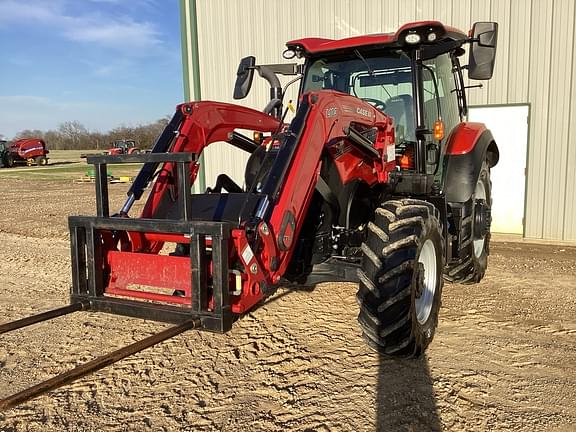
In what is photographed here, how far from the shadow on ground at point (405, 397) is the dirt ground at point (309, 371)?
0.5 inches

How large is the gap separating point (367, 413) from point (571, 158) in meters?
6.94

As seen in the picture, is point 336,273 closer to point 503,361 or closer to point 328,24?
point 503,361

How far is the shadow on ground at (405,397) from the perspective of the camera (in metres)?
3.02

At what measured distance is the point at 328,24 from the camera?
9.98 meters

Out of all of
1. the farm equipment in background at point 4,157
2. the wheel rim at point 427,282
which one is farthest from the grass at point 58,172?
the wheel rim at point 427,282

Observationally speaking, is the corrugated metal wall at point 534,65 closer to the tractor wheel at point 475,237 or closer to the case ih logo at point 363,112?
the tractor wheel at point 475,237

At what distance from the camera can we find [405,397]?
10.9 feet

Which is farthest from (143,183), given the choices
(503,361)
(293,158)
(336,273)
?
(503,361)

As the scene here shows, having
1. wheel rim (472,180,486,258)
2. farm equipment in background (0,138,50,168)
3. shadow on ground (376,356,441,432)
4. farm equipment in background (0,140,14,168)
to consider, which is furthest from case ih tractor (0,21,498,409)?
farm equipment in background (0,138,50,168)

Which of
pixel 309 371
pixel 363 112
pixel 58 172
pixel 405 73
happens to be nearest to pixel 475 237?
pixel 405 73

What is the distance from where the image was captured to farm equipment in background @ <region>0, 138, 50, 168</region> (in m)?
35.1

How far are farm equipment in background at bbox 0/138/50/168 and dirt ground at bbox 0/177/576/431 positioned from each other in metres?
33.3

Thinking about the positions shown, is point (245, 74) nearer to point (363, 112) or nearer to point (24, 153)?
point (363, 112)

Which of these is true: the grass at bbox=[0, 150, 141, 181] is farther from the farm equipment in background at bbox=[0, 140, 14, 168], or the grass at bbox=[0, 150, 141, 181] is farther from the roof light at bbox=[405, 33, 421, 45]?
the roof light at bbox=[405, 33, 421, 45]
